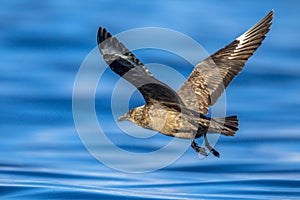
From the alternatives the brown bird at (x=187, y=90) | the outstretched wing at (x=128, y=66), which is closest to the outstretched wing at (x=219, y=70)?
the brown bird at (x=187, y=90)

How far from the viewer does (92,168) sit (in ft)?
65.8

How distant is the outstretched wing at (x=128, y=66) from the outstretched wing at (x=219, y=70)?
924 mm

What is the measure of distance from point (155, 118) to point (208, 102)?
38.0 inches

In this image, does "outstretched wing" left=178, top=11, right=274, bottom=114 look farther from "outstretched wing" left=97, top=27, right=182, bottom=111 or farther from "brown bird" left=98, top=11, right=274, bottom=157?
"outstretched wing" left=97, top=27, right=182, bottom=111

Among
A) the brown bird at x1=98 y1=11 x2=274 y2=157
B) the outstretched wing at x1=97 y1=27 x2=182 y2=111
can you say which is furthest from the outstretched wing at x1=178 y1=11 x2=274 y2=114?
the outstretched wing at x1=97 y1=27 x2=182 y2=111

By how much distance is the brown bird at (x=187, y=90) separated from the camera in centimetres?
1393

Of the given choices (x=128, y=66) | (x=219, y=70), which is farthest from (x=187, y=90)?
(x=128, y=66)

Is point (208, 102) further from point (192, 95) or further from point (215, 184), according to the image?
point (215, 184)

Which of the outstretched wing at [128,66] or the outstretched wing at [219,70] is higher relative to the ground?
the outstretched wing at [219,70]

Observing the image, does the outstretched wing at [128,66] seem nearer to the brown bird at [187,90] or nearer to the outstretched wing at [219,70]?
the brown bird at [187,90]

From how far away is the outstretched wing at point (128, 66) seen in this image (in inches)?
545

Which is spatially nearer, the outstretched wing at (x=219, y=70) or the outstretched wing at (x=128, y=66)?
the outstretched wing at (x=128, y=66)

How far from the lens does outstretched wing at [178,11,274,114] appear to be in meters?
15.2

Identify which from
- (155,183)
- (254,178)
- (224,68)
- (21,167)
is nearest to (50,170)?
(21,167)
